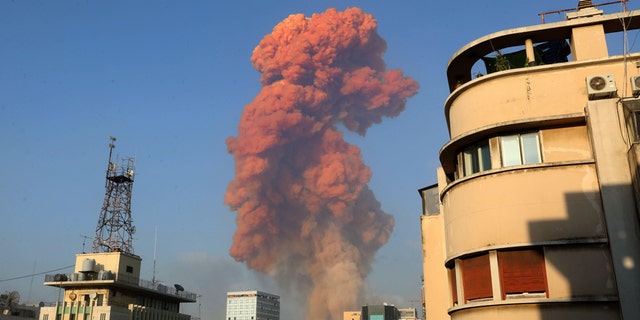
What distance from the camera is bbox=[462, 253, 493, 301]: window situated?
17297mm

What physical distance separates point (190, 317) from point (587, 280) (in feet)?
280

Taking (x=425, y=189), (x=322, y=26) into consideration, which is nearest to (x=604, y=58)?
(x=425, y=189)

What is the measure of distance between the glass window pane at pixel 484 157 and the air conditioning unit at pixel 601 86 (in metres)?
3.54

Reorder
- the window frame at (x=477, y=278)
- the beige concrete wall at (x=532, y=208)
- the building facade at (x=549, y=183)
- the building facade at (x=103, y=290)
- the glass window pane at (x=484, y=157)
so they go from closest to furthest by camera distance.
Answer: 1. the building facade at (x=549, y=183)
2. the beige concrete wall at (x=532, y=208)
3. the window frame at (x=477, y=278)
4. the glass window pane at (x=484, y=157)
5. the building facade at (x=103, y=290)

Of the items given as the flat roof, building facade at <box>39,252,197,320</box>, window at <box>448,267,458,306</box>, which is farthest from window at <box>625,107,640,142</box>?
building facade at <box>39,252,197,320</box>

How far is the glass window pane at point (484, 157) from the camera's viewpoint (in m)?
18.7

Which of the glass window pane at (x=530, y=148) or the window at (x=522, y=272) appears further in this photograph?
the glass window pane at (x=530, y=148)

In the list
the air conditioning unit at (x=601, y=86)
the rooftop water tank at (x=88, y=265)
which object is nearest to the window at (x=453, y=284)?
the air conditioning unit at (x=601, y=86)

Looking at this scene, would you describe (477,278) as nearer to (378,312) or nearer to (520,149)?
(520,149)

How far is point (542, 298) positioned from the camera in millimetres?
16109

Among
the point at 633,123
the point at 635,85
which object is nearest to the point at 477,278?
the point at 633,123

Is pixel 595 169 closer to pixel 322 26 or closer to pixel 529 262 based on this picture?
pixel 529 262

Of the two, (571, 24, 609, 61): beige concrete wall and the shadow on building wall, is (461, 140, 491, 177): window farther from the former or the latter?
(571, 24, 609, 61): beige concrete wall

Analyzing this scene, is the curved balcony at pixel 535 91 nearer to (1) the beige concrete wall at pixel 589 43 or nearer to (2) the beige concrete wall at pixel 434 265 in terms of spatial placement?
(1) the beige concrete wall at pixel 589 43
